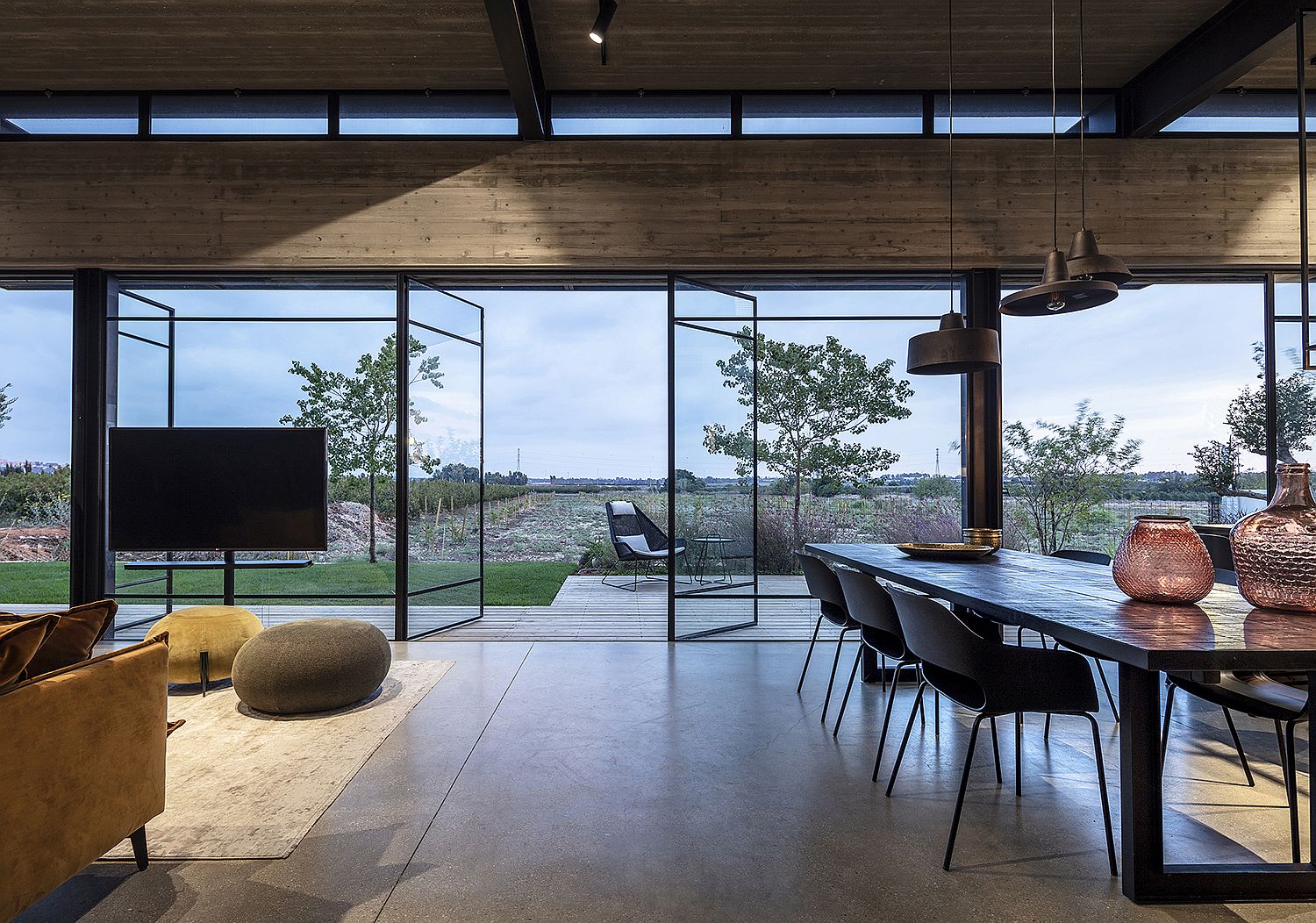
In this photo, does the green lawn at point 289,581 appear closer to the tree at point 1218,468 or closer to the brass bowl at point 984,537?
the brass bowl at point 984,537

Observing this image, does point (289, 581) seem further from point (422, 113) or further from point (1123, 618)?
point (1123, 618)

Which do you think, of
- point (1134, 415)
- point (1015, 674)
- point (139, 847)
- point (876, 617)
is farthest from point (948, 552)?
point (139, 847)

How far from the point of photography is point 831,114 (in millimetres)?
5137

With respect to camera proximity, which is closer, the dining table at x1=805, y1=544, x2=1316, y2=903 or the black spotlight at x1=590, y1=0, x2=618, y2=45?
the dining table at x1=805, y1=544, x2=1316, y2=903

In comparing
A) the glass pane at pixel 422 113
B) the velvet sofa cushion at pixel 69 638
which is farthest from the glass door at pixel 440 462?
the velvet sofa cushion at pixel 69 638

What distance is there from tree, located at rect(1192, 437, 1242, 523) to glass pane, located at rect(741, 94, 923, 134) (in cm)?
322

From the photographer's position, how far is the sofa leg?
2.06 metres

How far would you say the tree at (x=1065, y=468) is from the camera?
5156 millimetres

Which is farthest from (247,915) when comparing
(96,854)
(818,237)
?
(818,237)

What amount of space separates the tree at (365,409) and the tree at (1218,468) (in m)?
5.83

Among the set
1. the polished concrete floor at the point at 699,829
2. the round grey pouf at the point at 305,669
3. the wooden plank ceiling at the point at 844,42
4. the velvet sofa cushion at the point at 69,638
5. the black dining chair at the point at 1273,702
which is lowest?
the polished concrete floor at the point at 699,829

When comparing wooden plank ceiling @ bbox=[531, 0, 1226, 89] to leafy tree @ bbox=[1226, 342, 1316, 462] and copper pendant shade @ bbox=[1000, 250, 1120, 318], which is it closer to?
copper pendant shade @ bbox=[1000, 250, 1120, 318]

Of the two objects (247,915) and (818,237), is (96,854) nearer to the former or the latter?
(247,915)

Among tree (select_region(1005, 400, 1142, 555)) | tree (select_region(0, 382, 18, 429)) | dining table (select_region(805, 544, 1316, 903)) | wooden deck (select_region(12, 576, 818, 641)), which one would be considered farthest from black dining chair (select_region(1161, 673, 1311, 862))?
tree (select_region(0, 382, 18, 429))
